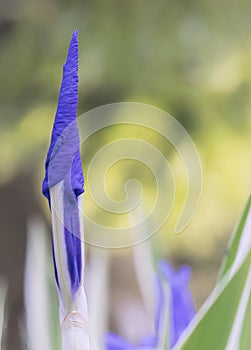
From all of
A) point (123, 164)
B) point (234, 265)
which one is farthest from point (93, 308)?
point (123, 164)

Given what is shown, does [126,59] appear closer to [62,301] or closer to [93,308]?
[93,308]

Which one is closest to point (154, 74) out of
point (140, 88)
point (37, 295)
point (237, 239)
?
point (140, 88)

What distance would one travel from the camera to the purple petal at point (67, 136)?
0.30 meters

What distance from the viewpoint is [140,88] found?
1955mm

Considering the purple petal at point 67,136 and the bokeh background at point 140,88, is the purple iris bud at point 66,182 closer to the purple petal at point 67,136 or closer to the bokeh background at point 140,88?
the purple petal at point 67,136

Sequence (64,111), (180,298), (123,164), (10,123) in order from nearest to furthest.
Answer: (64,111) → (180,298) → (123,164) → (10,123)

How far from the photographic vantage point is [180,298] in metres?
0.47

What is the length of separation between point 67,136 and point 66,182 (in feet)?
0.06

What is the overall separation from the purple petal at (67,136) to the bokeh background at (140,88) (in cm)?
144

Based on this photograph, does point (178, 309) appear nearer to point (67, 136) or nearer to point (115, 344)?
point (115, 344)

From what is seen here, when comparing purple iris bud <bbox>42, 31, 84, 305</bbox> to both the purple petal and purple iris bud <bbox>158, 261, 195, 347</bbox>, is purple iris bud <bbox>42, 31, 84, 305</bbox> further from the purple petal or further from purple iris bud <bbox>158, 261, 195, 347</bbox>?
purple iris bud <bbox>158, 261, 195, 347</bbox>

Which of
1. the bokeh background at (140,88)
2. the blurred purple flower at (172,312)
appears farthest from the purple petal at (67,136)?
the bokeh background at (140,88)

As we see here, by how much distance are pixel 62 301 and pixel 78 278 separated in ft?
0.04

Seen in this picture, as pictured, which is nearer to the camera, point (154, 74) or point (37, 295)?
point (37, 295)
